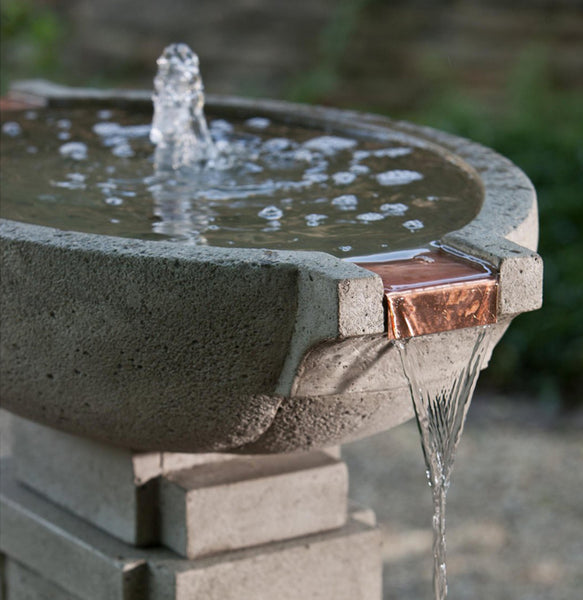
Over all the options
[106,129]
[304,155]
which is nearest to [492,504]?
[304,155]

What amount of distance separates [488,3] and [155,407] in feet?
15.0

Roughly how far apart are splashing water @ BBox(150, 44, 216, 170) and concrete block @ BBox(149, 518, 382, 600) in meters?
0.75

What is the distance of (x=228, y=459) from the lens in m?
1.85

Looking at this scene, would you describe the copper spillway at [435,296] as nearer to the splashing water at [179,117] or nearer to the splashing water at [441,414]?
the splashing water at [441,414]

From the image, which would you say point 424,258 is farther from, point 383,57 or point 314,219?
point 383,57

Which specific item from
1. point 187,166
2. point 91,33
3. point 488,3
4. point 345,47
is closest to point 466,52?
point 488,3

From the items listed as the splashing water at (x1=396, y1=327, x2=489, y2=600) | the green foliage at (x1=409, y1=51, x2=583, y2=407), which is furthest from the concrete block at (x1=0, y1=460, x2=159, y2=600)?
the green foliage at (x1=409, y1=51, x2=583, y2=407)

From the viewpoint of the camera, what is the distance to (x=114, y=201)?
5.88ft

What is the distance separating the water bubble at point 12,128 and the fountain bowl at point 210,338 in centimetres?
86

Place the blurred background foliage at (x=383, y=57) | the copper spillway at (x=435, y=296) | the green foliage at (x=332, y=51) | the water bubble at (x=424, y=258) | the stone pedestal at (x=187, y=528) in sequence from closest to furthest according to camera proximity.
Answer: the copper spillway at (x=435, y=296) → the water bubble at (x=424, y=258) → the stone pedestal at (x=187, y=528) → the blurred background foliage at (x=383, y=57) → the green foliage at (x=332, y=51)

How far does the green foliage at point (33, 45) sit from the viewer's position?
19.4ft

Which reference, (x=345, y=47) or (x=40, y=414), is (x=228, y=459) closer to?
(x=40, y=414)

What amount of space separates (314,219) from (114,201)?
347 mm

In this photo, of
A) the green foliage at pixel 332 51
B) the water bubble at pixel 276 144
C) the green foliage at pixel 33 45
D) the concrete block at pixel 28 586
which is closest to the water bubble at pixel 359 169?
the water bubble at pixel 276 144
